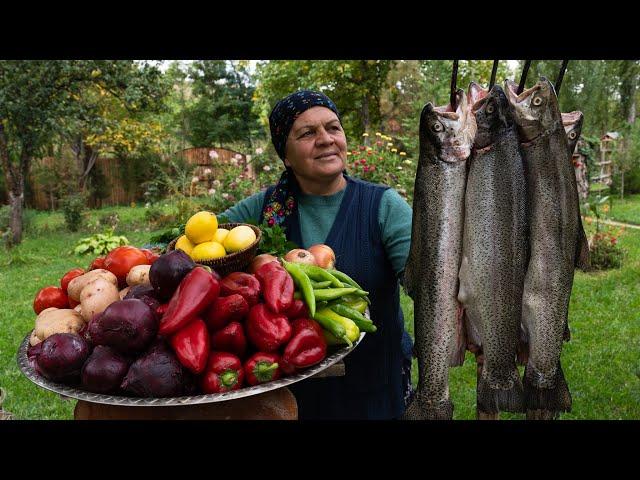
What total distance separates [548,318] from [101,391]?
1379 mm

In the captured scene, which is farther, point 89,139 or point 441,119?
point 89,139

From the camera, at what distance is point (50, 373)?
5.63 feet

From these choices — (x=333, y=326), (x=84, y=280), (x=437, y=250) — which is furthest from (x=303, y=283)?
(x=84, y=280)

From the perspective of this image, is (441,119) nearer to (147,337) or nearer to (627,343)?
(147,337)

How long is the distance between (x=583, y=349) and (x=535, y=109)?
4.86m

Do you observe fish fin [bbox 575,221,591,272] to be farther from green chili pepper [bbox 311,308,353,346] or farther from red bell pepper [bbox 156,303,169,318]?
red bell pepper [bbox 156,303,169,318]

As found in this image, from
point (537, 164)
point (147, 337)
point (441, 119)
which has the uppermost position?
point (441, 119)

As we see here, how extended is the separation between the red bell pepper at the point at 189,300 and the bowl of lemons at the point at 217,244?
0.74 ft

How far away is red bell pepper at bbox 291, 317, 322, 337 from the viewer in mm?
1892

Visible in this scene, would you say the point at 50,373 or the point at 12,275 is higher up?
the point at 50,373

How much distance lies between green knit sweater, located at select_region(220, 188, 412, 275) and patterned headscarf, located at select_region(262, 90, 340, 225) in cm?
8

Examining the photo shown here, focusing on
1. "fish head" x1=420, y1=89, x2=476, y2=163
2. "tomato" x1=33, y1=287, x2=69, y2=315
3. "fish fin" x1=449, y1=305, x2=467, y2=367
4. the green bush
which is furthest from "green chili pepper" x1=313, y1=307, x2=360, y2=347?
the green bush

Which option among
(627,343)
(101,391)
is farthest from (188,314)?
(627,343)

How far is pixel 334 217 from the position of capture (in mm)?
2842
